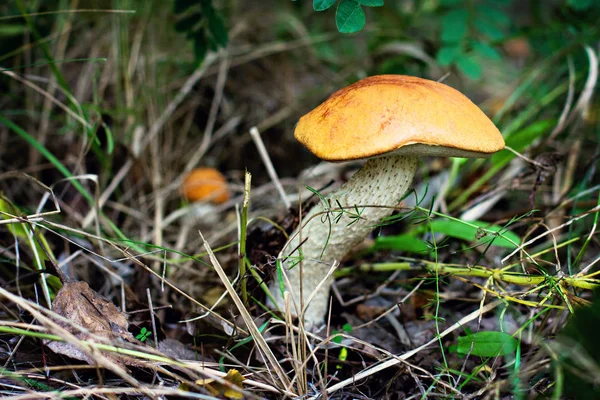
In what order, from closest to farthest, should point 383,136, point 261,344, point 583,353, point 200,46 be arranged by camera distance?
1. point 583,353
2. point 383,136
3. point 261,344
4. point 200,46

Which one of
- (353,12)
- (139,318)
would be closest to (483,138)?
(353,12)

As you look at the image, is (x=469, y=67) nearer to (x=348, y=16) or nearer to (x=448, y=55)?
(x=448, y=55)

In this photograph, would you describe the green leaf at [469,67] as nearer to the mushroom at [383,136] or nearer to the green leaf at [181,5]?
the mushroom at [383,136]

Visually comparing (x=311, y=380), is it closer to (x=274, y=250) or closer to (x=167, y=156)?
(x=274, y=250)

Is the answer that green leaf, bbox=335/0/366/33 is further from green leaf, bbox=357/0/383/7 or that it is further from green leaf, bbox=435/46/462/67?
green leaf, bbox=435/46/462/67

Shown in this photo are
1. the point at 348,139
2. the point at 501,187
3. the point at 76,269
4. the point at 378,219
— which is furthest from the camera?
the point at 501,187

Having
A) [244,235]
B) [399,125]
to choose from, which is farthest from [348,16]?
[244,235]
